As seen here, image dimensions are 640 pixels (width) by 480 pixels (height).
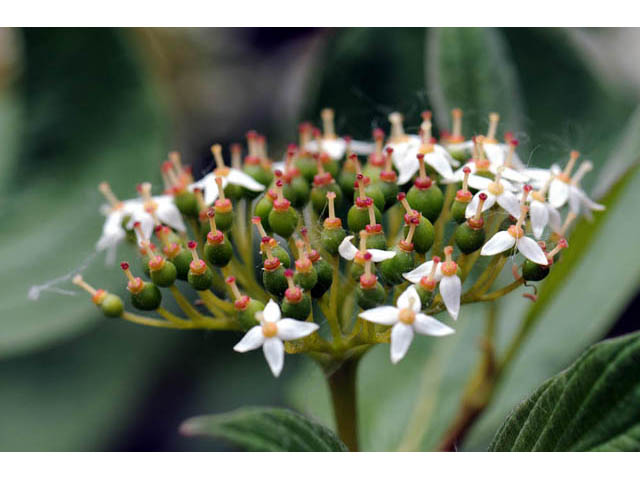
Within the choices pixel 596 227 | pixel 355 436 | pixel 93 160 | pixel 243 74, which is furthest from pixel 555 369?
pixel 243 74

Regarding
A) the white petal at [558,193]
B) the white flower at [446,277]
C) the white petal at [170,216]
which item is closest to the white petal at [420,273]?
the white flower at [446,277]

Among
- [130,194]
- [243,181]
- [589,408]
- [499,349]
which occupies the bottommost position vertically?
[499,349]

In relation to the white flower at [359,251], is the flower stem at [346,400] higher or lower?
lower

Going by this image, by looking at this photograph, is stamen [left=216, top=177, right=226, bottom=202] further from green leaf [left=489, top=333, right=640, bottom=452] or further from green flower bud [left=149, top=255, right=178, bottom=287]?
green leaf [left=489, top=333, right=640, bottom=452]

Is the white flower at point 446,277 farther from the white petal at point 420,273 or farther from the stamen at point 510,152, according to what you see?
the stamen at point 510,152

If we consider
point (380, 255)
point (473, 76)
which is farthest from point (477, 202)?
point (473, 76)

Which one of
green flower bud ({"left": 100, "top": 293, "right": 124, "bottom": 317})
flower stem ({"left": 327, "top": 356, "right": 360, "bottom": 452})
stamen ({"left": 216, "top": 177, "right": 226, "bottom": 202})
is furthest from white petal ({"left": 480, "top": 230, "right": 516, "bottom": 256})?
A: green flower bud ({"left": 100, "top": 293, "right": 124, "bottom": 317})

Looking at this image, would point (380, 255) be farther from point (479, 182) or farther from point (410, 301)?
point (479, 182)
